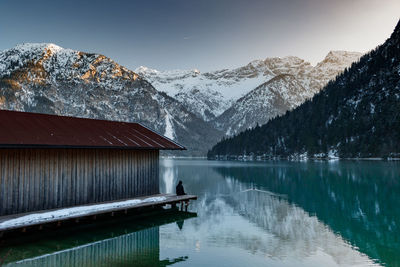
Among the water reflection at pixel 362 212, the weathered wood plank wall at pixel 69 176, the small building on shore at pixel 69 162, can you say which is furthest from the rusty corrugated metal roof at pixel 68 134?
the water reflection at pixel 362 212

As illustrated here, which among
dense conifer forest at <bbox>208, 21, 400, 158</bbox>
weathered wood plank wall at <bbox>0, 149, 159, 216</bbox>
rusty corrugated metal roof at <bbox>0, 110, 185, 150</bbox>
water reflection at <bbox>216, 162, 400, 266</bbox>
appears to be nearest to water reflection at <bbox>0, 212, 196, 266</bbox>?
weathered wood plank wall at <bbox>0, 149, 159, 216</bbox>

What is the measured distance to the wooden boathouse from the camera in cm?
1859

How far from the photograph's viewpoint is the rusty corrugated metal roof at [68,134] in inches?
754

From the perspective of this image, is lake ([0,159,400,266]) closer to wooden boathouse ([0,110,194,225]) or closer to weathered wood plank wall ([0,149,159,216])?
weathered wood plank wall ([0,149,159,216])

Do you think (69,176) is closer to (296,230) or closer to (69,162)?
(69,162)

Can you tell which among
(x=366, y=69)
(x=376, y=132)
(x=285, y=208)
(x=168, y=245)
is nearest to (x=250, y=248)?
(x=168, y=245)

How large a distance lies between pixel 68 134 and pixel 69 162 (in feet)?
6.39

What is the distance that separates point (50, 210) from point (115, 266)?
296 inches

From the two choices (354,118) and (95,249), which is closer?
(95,249)

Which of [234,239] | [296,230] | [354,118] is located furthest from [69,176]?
[354,118]

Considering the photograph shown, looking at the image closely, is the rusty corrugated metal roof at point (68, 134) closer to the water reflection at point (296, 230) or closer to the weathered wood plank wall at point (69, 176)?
the weathered wood plank wall at point (69, 176)

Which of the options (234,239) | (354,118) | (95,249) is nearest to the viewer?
(95,249)

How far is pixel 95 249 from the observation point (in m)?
16.6

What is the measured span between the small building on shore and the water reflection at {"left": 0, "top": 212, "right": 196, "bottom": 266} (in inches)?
94.5
